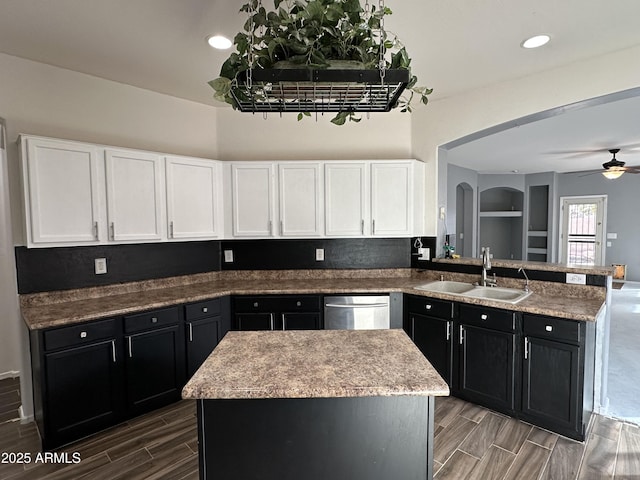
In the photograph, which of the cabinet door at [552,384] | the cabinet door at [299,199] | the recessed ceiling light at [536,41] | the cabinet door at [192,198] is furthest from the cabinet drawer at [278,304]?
the recessed ceiling light at [536,41]

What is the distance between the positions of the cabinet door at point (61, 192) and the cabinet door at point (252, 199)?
3.94 ft

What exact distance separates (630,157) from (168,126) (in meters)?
8.29

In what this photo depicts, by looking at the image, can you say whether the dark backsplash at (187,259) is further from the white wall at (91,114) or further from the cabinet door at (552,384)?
the cabinet door at (552,384)

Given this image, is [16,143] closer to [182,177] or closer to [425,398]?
[182,177]

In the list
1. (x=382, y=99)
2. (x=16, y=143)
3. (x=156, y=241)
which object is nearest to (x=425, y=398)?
(x=382, y=99)

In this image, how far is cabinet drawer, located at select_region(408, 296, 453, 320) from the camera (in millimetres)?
2996

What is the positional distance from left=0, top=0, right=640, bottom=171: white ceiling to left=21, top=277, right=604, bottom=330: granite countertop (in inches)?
73.8

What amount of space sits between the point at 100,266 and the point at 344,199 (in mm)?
2313

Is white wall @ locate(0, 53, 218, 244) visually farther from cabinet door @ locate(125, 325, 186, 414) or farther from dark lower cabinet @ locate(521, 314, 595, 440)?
dark lower cabinet @ locate(521, 314, 595, 440)

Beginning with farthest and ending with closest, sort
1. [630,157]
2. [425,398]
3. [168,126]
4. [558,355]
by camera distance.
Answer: [630,157], [168,126], [558,355], [425,398]

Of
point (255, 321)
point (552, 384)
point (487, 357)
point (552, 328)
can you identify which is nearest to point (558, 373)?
point (552, 384)

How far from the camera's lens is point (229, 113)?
378 centimetres

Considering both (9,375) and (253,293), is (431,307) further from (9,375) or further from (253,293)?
(9,375)

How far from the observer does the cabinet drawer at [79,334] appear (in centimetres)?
230
